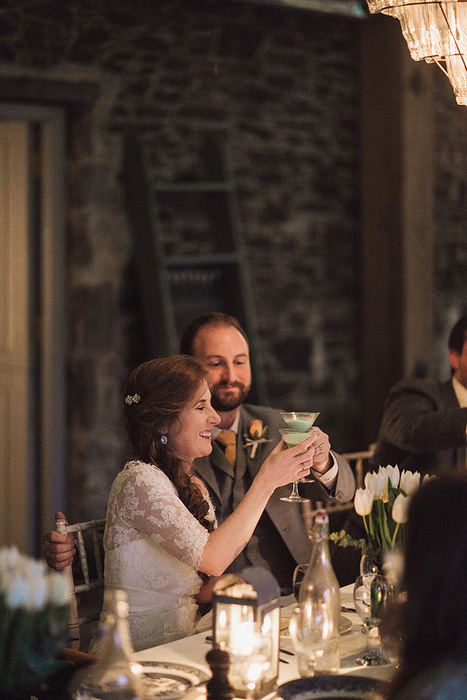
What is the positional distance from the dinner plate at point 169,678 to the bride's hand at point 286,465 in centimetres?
65

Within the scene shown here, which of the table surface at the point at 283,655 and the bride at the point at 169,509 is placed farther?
the bride at the point at 169,509

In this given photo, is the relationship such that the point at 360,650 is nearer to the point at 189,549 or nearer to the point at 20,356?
the point at 189,549

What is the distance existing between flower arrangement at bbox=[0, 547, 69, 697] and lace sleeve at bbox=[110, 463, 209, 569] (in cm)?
82

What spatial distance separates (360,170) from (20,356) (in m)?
2.32

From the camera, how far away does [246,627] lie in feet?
5.19

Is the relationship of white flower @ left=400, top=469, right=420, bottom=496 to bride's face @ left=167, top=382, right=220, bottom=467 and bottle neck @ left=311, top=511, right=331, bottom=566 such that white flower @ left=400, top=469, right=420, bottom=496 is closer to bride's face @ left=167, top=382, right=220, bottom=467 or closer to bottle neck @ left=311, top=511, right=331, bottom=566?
bottle neck @ left=311, top=511, right=331, bottom=566

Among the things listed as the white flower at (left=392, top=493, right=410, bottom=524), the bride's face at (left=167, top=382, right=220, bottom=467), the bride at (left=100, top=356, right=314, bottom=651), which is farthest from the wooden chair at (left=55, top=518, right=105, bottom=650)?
the white flower at (left=392, top=493, right=410, bottom=524)

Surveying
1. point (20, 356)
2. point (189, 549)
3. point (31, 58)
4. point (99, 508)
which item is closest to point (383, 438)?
point (189, 549)

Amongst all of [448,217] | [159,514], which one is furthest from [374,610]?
[448,217]

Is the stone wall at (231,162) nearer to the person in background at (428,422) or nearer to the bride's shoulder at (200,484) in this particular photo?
the person in background at (428,422)

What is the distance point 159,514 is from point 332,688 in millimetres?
754

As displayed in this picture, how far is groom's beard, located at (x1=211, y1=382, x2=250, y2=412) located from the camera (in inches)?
116

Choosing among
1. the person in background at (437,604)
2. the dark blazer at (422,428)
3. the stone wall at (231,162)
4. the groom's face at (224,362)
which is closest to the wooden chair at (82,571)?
the groom's face at (224,362)

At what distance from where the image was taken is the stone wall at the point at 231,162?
4762 mm
